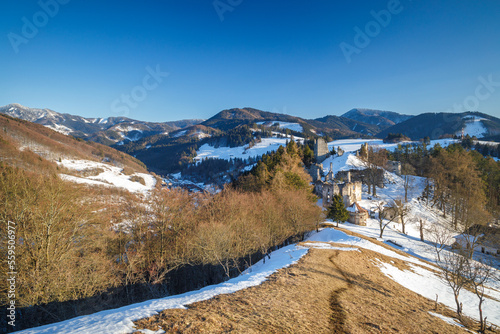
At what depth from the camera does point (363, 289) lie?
505 inches

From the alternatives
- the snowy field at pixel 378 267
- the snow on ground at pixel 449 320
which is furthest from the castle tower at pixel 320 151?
the snow on ground at pixel 449 320

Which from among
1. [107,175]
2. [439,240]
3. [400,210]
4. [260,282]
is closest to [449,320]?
[260,282]

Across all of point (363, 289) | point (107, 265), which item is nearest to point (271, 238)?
point (363, 289)

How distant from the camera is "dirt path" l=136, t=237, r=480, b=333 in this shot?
705 cm

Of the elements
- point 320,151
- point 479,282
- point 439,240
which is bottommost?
Answer: point 479,282

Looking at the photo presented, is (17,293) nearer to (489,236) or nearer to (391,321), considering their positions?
(391,321)

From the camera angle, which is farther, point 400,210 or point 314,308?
point 400,210

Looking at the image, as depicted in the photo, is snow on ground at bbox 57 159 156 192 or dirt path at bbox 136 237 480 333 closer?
dirt path at bbox 136 237 480 333

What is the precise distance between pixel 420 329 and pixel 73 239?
21584 millimetres

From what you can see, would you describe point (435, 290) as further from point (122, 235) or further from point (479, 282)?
point (122, 235)

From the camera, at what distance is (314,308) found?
925 centimetres

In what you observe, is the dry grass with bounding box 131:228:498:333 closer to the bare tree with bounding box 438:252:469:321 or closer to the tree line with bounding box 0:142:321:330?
the bare tree with bounding box 438:252:469:321

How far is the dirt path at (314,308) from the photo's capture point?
7.05m

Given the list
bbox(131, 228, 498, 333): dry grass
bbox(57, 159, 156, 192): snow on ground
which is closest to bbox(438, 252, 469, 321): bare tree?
bbox(131, 228, 498, 333): dry grass
